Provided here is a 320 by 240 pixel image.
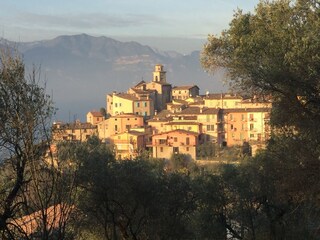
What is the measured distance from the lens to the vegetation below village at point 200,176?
5.85m

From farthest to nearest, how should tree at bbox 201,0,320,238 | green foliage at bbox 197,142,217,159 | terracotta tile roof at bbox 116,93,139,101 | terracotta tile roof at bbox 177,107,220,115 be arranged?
terracotta tile roof at bbox 116,93,139,101 < terracotta tile roof at bbox 177,107,220,115 < green foliage at bbox 197,142,217,159 < tree at bbox 201,0,320,238

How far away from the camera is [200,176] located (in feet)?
47.7

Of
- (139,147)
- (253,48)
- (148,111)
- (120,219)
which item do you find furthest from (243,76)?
(148,111)

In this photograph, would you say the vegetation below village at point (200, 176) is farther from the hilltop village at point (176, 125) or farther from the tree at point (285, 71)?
the hilltop village at point (176, 125)

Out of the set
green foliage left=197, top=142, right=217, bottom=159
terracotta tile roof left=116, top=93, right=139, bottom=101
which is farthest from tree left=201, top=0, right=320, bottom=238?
terracotta tile roof left=116, top=93, right=139, bottom=101

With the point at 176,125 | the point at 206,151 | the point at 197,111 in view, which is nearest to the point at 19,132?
the point at 206,151

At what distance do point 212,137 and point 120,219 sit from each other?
50344 millimetres

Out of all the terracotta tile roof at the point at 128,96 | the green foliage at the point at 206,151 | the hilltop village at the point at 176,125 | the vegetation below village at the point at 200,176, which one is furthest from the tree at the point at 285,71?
the terracotta tile roof at the point at 128,96

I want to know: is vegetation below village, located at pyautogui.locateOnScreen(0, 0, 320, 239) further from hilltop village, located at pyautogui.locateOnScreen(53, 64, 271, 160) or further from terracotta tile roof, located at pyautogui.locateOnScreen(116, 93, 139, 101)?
Result: terracotta tile roof, located at pyautogui.locateOnScreen(116, 93, 139, 101)

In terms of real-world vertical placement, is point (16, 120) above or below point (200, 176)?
above

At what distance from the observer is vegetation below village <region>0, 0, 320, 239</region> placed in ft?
19.2

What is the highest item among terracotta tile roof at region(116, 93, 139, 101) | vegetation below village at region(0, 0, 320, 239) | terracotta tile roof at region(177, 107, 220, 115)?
terracotta tile roof at region(116, 93, 139, 101)

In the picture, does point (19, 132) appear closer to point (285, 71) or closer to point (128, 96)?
point (285, 71)

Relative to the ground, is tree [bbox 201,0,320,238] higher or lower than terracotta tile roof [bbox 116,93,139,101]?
lower
